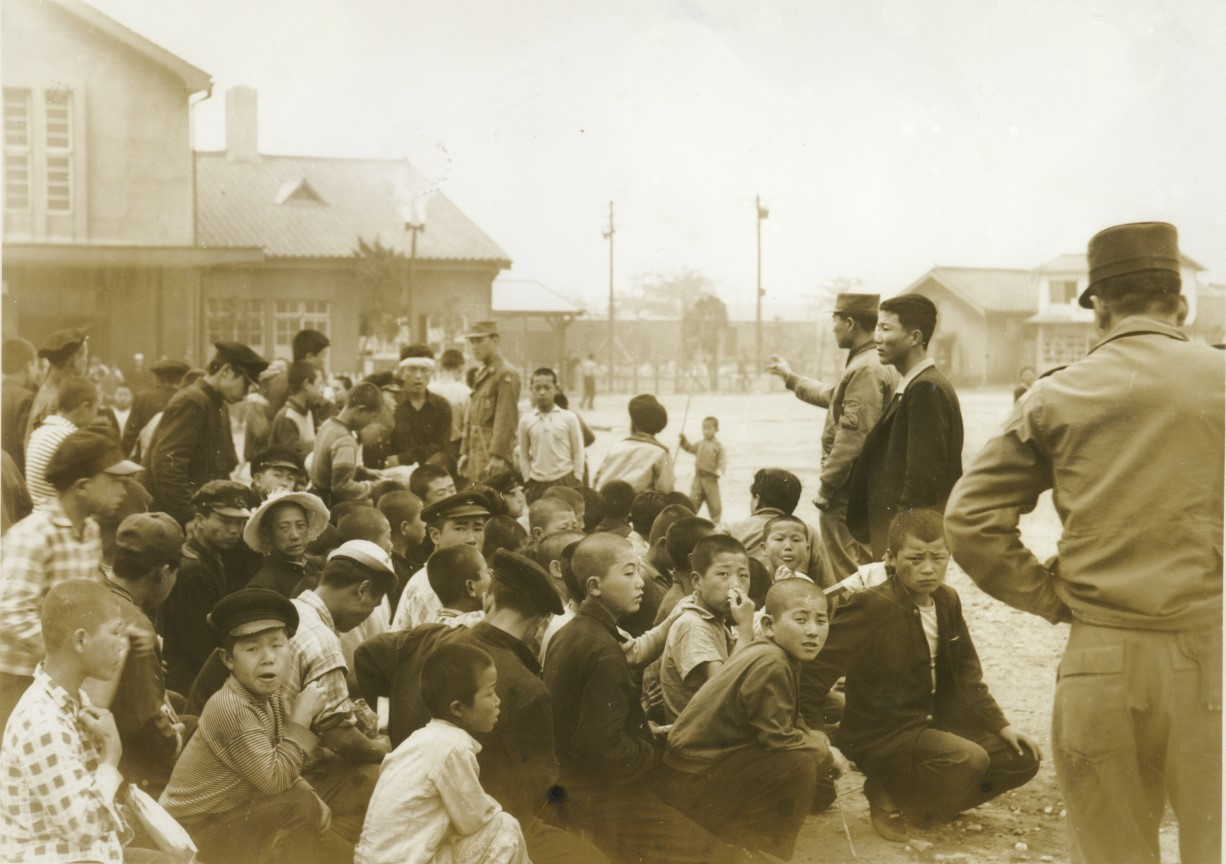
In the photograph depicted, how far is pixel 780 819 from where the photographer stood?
3.39m

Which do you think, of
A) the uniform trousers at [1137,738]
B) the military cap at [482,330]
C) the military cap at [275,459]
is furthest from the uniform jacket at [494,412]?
the uniform trousers at [1137,738]

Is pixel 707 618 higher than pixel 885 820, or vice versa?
pixel 707 618

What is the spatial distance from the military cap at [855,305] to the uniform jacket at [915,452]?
627 mm

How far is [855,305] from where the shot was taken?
15.2 ft

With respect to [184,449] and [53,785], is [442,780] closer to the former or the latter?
[53,785]

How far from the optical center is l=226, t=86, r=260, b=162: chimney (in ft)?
14.7

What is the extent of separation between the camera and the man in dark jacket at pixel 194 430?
4.70 metres

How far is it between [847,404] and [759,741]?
1.68 m

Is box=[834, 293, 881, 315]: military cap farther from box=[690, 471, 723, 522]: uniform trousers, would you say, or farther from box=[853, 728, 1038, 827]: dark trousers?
box=[690, 471, 723, 522]: uniform trousers

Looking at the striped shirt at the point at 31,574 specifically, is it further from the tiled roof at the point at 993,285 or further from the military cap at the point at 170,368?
the tiled roof at the point at 993,285

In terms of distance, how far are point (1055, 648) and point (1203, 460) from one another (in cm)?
300

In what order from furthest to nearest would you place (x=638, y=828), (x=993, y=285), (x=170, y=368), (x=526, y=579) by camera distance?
(x=993, y=285) → (x=170, y=368) → (x=638, y=828) → (x=526, y=579)

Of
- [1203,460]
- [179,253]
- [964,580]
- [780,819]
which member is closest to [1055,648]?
[964,580]

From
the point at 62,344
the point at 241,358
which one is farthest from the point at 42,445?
the point at 241,358
